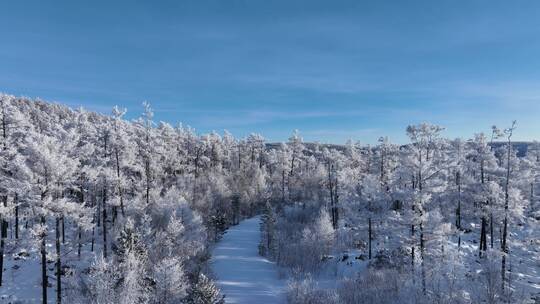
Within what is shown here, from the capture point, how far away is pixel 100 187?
117 feet

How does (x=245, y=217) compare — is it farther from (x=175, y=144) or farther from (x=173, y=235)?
(x=173, y=235)

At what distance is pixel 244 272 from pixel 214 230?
17588 mm

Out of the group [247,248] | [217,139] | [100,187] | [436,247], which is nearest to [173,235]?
[100,187]

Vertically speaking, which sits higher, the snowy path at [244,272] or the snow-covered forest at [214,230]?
the snow-covered forest at [214,230]

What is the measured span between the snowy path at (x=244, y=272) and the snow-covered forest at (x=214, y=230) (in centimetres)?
132

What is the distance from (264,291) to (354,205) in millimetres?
19583

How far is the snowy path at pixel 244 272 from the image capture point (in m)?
31.4

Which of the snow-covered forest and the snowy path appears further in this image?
the snowy path

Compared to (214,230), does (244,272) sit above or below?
below

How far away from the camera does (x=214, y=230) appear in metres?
54.9

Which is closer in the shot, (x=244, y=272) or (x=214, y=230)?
(x=244, y=272)

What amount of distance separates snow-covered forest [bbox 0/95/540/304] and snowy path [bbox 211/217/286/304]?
132 centimetres

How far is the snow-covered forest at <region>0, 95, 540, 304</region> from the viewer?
72.8 ft

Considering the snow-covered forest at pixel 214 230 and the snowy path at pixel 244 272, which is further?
the snowy path at pixel 244 272
